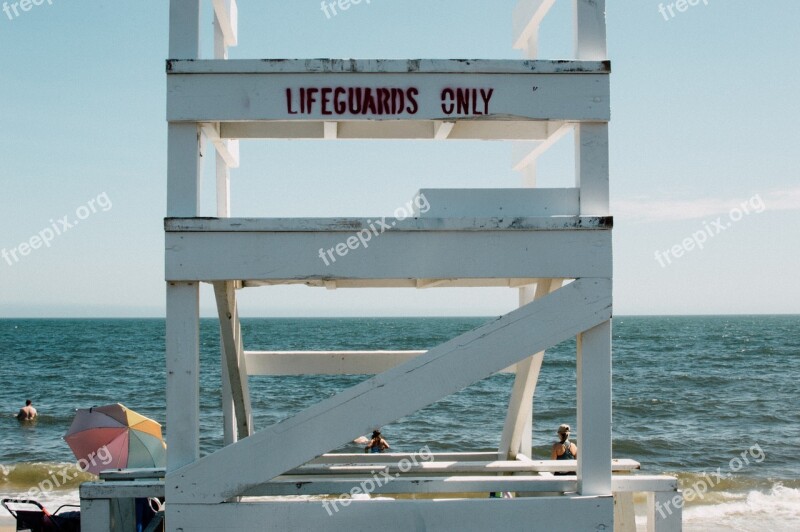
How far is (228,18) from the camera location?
27.9 feet

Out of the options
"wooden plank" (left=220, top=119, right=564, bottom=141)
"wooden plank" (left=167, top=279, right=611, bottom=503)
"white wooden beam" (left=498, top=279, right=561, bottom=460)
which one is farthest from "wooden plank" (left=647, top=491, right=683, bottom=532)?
"wooden plank" (left=220, top=119, right=564, bottom=141)

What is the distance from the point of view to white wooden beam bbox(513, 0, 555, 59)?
8359 millimetres

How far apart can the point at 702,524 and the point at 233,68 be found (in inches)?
572

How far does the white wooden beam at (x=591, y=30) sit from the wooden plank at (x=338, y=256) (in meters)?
1.57

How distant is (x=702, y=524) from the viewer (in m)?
17.9

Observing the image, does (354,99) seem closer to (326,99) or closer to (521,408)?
(326,99)

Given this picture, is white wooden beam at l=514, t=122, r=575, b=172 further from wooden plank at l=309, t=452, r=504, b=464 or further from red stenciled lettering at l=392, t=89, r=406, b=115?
wooden plank at l=309, t=452, r=504, b=464

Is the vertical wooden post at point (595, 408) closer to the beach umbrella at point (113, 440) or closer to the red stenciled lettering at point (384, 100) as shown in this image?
the red stenciled lettering at point (384, 100)

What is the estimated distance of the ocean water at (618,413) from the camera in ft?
77.4

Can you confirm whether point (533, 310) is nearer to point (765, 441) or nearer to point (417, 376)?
point (417, 376)

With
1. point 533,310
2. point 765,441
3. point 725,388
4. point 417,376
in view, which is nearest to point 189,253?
point 417,376

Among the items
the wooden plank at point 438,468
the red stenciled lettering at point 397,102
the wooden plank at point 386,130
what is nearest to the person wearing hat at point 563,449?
the wooden plank at point 438,468

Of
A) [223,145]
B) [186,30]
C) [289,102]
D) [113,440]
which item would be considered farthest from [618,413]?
[186,30]

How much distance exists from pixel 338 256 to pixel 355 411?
3.73ft
